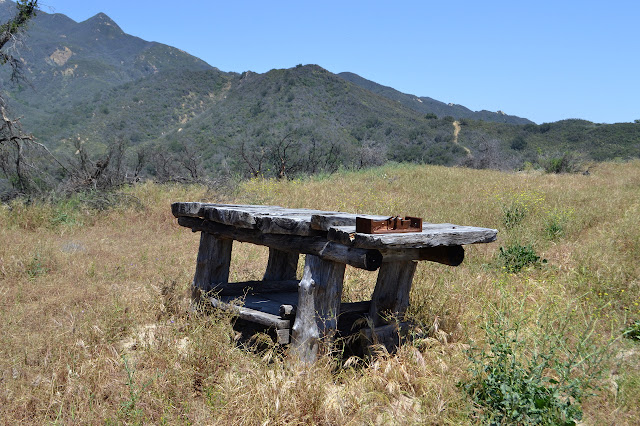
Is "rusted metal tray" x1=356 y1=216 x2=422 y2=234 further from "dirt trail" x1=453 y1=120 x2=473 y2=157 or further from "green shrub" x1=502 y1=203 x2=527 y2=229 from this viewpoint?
"dirt trail" x1=453 y1=120 x2=473 y2=157

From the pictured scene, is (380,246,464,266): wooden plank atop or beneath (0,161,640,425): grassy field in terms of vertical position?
atop

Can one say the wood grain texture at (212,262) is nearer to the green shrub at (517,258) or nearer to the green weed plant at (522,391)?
the green weed plant at (522,391)

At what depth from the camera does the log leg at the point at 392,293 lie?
4.04m

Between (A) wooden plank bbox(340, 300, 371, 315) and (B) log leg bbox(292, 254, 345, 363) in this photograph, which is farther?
(A) wooden plank bbox(340, 300, 371, 315)

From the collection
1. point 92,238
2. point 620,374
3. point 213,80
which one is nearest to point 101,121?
point 213,80

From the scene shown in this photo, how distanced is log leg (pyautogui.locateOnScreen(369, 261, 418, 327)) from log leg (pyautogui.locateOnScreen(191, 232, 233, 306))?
1.73 meters

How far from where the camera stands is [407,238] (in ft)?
10.7

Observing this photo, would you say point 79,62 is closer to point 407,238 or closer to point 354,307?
point 354,307

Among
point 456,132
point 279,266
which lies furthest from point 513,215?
point 456,132

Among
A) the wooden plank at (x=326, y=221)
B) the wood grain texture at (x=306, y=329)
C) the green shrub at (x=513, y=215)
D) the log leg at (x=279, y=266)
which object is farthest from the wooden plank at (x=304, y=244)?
the green shrub at (x=513, y=215)

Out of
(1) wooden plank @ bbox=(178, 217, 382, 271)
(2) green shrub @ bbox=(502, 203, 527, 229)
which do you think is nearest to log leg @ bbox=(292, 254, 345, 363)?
(1) wooden plank @ bbox=(178, 217, 382, 271)

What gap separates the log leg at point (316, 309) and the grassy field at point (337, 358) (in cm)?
19

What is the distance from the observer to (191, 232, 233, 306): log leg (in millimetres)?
4938

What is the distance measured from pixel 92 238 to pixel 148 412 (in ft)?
21.3
